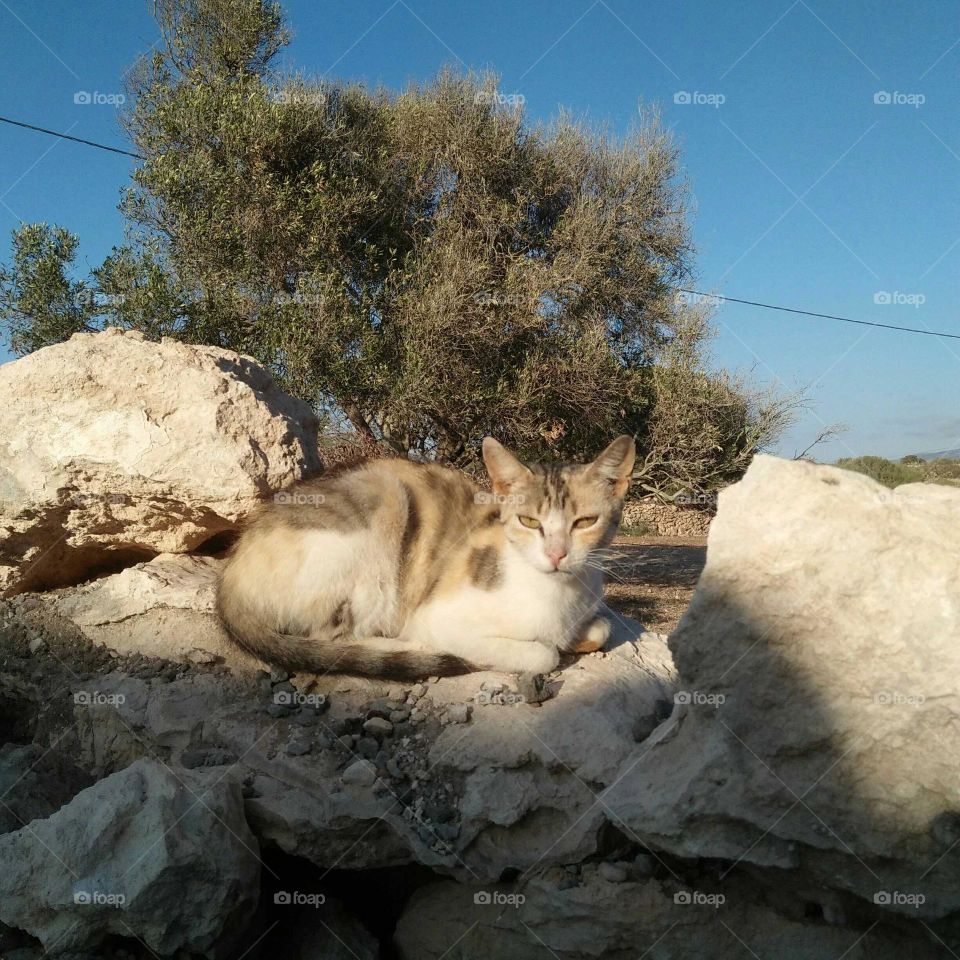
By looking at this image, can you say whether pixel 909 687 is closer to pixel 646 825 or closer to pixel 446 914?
pixel 646 825

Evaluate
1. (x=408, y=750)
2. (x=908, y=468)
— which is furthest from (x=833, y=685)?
(x=908, y=468)

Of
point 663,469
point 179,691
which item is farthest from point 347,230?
point 179,691

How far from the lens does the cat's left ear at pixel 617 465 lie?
167 inches

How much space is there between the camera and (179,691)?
428 centimetres

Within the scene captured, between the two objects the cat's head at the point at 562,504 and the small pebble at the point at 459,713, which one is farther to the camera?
the cat's head at the point at 562,504

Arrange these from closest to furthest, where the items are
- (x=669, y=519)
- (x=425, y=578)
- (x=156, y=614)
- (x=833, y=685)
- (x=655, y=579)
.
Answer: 1. (x=833, y=685)
2. (x=425, y=578)
3. (x=156, y=614)
4. (x=655, y=579)
5. (x=669, y=519)

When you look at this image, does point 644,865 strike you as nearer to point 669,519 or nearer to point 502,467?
point 502,467

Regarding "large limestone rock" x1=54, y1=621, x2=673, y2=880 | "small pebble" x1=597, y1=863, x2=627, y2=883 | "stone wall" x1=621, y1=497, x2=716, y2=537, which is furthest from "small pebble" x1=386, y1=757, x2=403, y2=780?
"stone wall" x1=621, y1=497, x2=716, y2=537

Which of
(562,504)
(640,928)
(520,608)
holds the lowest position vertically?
(640,928)

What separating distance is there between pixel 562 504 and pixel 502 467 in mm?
453

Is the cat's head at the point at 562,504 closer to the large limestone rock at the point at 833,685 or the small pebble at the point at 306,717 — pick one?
the large limestone rock at the point at 833,685

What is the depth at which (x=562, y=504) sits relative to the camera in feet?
13.8

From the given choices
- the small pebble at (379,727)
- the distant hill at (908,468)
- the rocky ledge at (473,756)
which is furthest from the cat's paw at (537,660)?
the distant hill at (908,468)

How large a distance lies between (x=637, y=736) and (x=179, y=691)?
249 cm
